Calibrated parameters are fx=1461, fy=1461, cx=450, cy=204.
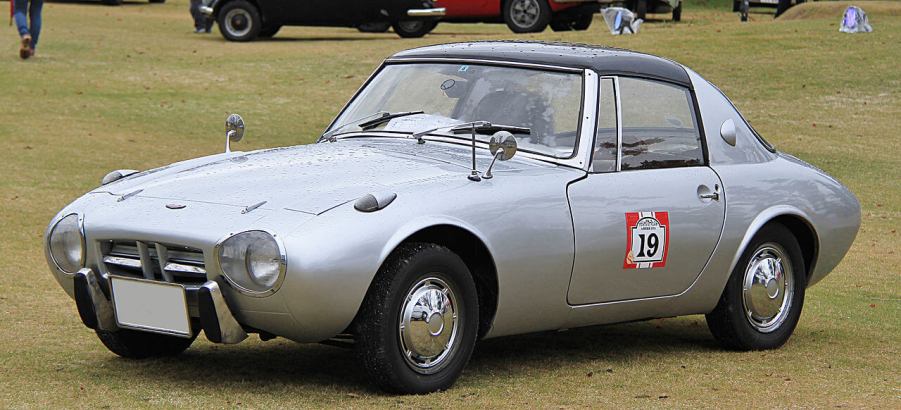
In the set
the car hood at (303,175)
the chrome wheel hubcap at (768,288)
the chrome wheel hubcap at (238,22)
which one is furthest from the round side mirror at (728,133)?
the chrome wheel hubcap at (238,22)

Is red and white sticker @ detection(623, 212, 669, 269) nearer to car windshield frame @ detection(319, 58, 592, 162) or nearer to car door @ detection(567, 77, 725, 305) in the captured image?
car door @ detection(567, 77, 725, 305)

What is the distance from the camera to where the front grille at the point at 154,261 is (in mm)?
5562

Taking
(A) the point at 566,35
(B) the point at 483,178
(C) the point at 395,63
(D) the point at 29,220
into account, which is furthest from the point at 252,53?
(B) the point at 483,178

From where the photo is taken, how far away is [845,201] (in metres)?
7.64

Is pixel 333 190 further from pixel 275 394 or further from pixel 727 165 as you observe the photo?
pixel 727 165

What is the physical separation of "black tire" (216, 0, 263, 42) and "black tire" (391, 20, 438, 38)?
232 centimetres

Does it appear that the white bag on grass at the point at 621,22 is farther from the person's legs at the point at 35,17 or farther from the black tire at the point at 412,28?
the person's legs at the point at 35,17

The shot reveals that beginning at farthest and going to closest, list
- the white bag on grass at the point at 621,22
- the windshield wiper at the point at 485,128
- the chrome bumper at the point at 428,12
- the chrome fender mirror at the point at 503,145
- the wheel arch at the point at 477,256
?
the white bag on grass at the point at 621,22
the chrome bumper at the point at 428,12
the windshield wiper at the point at 485,128
the chrome fender mirror at the point at 503,145
the wheel arch at the point at 477,256

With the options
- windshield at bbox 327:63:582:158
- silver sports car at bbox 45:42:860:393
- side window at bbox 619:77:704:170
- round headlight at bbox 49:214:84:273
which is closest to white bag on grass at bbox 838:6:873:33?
silver sports car at bbox 45:42:860:393

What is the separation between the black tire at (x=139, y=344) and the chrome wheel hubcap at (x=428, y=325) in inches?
46.4

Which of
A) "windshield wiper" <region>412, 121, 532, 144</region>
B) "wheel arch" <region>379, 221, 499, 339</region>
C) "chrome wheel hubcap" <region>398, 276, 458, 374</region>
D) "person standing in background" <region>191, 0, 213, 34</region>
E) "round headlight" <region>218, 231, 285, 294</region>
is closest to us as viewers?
"round headlight" <region>218, 231, 285, 294</region>

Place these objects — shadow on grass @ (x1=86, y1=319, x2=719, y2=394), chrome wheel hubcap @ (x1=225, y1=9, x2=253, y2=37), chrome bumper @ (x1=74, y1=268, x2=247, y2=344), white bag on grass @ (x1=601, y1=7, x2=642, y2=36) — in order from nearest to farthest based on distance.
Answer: chrome bumper @ (x1=74, y1=268, x2=247, y2=344), shadow on grass @ (x1=86, y1=319, x2=719, y2=394), white bag on grass @ (x1=601, y1=7, x2=642, y2=36), chrome wheel hubcap @ (x1=225, y1=9, x2=253, y2=37)

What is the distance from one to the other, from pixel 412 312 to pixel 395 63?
2.04m

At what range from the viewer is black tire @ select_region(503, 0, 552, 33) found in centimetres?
2442
